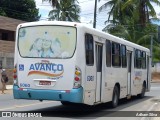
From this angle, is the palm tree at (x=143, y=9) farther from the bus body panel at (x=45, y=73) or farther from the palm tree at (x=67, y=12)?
the bus body panel at (x=45, y=73)

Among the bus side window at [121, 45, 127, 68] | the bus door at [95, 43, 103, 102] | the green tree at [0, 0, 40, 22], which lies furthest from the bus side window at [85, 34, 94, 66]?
the green tree at [0, 0, 40, 22]

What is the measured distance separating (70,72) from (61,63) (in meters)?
0.45

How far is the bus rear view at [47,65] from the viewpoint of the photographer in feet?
44.5

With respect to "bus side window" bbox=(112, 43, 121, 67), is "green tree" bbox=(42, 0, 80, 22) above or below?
above

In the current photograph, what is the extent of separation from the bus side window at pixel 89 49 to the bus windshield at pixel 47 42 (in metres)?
0.61

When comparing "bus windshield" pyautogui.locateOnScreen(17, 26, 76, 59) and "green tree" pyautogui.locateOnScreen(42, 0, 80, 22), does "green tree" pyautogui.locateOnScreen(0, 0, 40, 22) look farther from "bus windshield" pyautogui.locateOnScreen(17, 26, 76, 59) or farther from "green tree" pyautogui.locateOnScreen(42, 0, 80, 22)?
"bus windshield" pyautogui.locateOnScreen(17, 26, 76, 59)

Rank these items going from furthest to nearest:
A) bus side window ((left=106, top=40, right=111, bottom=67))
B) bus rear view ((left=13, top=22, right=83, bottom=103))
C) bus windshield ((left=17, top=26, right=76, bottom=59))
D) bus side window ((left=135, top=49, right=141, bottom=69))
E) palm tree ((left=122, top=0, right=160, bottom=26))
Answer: palm tree ((left=122, top=0, right=160, bottom=26)), bus side window ((left=135, top=49, right=141, bottom=69)), bus side window ((left=106, top=40, right=111, bottom=67)), bus windshield ((left=17, top=26, right=76, bottom=59)), bus rear view ((left=13, top=22, right=83, bottom=103))

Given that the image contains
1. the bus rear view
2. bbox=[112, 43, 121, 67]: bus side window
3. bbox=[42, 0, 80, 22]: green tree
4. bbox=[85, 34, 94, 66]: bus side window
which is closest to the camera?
the bus rear view

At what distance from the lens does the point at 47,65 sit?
1389 cm

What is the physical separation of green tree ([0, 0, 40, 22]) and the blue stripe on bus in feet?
147

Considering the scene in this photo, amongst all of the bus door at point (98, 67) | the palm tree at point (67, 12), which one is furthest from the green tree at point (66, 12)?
the bus door at point (98, 67)

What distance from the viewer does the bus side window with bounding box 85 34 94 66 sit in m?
14.2

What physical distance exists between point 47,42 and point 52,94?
1779 millimetres

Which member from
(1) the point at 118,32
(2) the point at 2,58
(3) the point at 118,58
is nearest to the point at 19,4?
(1) the point at 118,32
